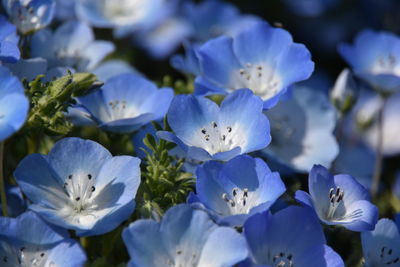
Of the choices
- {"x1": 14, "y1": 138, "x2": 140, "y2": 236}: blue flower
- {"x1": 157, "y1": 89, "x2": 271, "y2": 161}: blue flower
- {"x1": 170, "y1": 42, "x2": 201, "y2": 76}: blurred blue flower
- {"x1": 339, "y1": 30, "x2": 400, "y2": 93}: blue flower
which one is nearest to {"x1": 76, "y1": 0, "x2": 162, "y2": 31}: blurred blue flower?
{"x1": 170, "y1": 42, "x2": 201, "y2": 76}: blurred blue flower

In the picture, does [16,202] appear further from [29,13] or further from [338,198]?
[338,198]

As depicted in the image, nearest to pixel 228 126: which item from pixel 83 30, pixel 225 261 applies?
pixel 225 261

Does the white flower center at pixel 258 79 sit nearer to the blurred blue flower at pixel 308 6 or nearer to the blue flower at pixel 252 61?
the blue flower at pixel 252 61

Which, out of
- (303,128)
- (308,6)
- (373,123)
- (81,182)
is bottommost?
(308,6)

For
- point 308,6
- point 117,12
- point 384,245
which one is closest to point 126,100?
point 384,245

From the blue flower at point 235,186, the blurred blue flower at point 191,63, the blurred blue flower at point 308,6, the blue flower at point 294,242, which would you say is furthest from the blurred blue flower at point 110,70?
the blurred blue flower at point 308,6

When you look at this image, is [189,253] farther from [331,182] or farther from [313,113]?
[313,113]

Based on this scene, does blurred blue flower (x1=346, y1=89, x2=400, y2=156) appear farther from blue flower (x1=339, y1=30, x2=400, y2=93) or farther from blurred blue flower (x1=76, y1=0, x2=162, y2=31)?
blurred blue flower (x1=76, y1=0, x2=162, y2=31)
